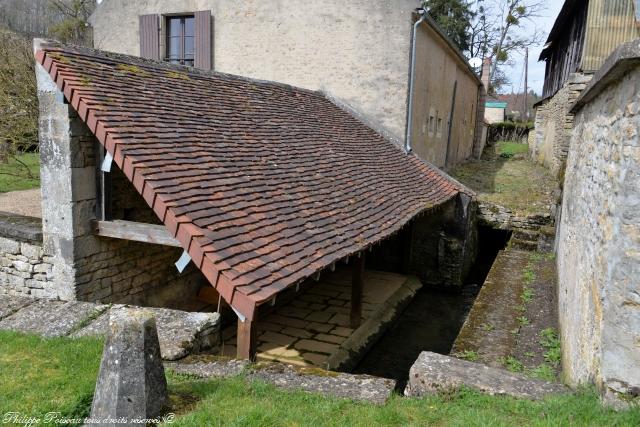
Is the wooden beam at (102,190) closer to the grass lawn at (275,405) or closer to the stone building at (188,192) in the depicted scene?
the stone building at (188,192)

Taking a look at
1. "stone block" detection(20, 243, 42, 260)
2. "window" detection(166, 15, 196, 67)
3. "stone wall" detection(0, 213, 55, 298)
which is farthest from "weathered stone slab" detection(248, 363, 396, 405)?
"window" detection(166, 15, 196, 67)

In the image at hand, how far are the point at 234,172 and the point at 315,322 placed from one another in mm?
3767

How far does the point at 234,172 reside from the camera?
20.3 feet

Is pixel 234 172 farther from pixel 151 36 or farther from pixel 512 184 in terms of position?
pixel 512 184

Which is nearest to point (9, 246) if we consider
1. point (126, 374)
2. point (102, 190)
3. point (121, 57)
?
point (102, 190)

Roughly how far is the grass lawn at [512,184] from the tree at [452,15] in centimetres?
1297

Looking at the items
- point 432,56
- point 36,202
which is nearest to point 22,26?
point 36,202

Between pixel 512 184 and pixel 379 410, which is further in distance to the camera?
pixel 512 184

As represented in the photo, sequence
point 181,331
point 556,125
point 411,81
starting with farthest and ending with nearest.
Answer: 1. point 556,125
2. point 411,81
3. point 181,331

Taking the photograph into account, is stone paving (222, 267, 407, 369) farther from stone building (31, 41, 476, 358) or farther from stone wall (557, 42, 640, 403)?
stone wall (557, 42, 640, 403)

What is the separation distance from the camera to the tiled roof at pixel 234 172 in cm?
479

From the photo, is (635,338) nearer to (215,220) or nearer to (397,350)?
(215,220)

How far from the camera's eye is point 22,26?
29.5 metres

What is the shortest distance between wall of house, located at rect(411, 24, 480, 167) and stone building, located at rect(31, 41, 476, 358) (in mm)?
3914
